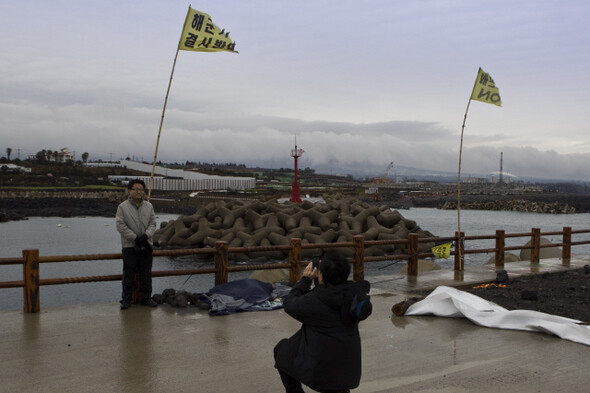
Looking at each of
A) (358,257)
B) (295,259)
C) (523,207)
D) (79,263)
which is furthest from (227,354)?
(523,207)

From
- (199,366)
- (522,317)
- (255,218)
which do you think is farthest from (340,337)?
(255,218)

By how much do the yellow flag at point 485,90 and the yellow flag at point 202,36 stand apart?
5.30 meters

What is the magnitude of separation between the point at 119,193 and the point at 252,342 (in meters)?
57.7

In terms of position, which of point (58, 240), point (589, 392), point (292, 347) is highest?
point (292, 347)

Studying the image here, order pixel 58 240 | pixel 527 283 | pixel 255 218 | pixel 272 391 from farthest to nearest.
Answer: pixel 58 240, pixel 255 218, pixel 527 283, pixel 272 391

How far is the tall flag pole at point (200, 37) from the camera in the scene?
7.87 meters

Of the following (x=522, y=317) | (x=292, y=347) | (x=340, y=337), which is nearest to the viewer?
(x=340, y=337)

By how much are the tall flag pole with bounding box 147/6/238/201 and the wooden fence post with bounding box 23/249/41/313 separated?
193 centimetres

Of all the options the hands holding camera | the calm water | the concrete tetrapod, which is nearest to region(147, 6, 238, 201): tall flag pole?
the hands holding camera

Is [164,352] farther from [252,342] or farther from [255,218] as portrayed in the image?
[255,218]

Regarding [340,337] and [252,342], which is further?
[252,342]

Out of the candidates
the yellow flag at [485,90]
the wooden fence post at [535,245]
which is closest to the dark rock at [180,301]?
the yellow flag at [485,90]

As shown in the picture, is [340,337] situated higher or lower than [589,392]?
higher

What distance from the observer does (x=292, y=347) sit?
131 inches
